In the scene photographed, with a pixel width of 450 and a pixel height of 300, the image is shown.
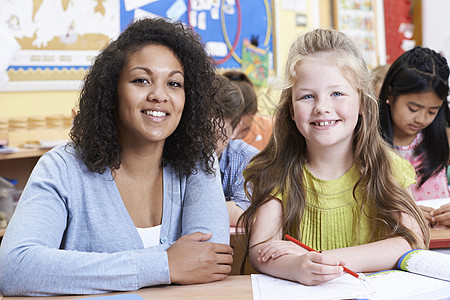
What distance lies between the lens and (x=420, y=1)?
204 inches

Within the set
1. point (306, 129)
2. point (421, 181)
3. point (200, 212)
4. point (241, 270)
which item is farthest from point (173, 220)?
point (421, 181)

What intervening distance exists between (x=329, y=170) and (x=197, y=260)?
503mm

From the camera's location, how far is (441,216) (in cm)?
165

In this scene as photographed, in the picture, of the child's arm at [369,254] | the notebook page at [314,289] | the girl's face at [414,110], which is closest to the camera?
the notebook page at [314,289]

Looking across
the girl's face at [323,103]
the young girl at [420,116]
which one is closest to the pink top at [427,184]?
the young girl at [420,116]

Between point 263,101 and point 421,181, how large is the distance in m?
2.00

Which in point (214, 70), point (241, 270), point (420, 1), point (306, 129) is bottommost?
point (241, 270)

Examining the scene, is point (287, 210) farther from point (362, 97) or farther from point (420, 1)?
point (420, 1)

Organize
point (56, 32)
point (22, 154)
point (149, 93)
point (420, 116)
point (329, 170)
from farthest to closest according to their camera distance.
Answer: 1. point (56, 32)
2. point (22, 154)
3. point (420, 116)
4. point (329, 170)
5. point (149, 93)

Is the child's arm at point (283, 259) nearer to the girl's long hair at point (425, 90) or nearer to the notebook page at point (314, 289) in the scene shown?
the notebook page at point (314, 289)

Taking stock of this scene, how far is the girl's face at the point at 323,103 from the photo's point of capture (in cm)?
135

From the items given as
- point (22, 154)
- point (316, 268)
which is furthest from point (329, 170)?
point (22, 154)

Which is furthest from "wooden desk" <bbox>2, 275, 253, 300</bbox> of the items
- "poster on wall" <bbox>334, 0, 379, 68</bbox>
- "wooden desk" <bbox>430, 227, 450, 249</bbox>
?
"poster on wall" <bbox>334, 0, 379, 68</bbox>

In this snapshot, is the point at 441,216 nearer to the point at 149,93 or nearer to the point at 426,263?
the point at 426,263
